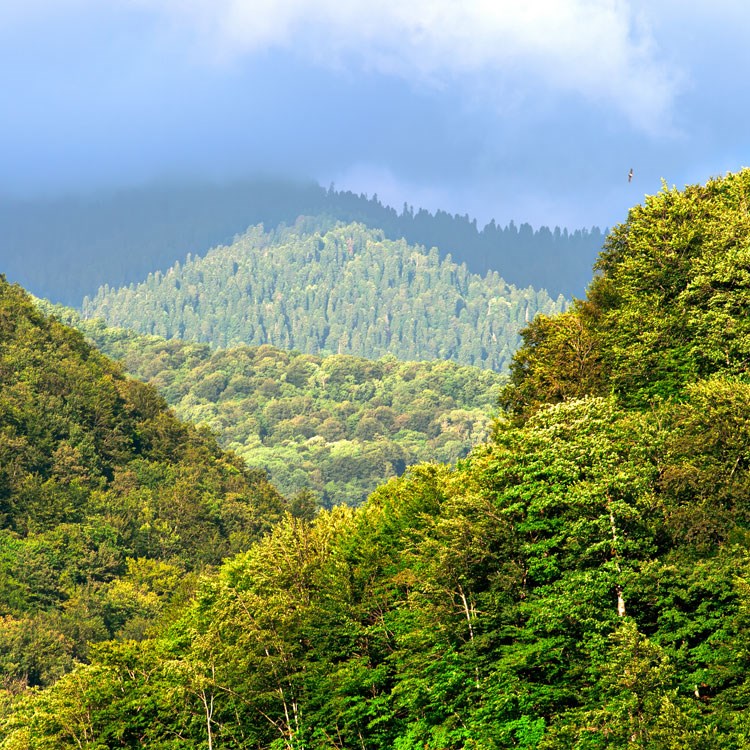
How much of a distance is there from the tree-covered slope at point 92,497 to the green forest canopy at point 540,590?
5251 cm

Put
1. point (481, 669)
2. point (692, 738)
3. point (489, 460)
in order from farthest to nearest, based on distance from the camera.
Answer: point (489, 460) < point (481, 669) < point (692, 738)

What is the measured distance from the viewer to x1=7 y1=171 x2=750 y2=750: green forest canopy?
46.2 meters

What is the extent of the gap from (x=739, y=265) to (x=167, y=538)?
98.0 m

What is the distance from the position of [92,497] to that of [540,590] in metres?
110

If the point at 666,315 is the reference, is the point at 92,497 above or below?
above

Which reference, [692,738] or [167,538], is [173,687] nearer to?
[692,738]

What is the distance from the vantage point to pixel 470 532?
5338 centimetres

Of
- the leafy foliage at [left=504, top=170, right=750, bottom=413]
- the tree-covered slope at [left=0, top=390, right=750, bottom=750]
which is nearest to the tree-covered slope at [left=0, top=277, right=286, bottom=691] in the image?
the tree-covered slope at [left=0, top=390, right=750, bottom=750]

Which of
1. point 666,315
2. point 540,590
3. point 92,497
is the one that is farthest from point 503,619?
point 92,497

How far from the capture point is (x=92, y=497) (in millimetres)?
152500

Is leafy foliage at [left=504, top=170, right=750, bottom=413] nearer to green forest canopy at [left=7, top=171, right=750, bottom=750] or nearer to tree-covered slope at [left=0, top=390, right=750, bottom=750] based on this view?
green forest canopy at [left=7, top=171, right=750, bottom=750]

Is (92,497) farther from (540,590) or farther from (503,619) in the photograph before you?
(540,590)

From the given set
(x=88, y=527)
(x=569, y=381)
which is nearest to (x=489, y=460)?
(x=569, y=381)

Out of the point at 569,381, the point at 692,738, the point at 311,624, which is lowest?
the point at 692,738
